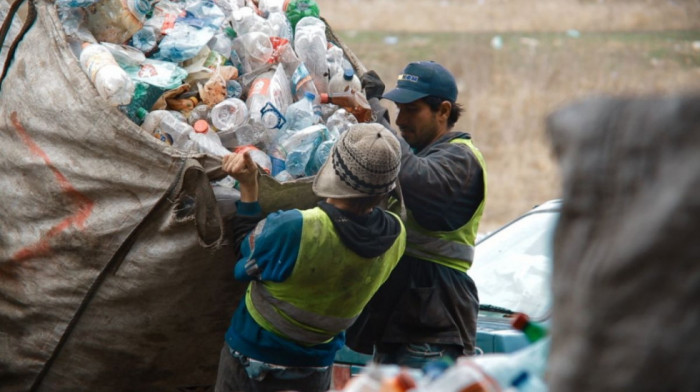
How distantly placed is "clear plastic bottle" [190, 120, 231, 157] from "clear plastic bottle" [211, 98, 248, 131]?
0.25ft

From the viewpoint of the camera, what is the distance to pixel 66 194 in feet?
11.5

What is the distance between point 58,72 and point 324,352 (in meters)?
1.35

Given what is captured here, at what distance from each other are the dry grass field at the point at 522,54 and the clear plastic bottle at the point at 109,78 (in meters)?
8.32

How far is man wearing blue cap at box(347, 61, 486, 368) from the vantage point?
3.75 m

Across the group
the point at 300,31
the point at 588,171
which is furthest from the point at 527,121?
the point at 588,171

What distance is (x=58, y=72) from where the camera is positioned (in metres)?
3.48

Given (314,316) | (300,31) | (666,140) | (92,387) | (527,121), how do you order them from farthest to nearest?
(527,121)
(300,31)
(92,387)
(314,316)
(666,140)

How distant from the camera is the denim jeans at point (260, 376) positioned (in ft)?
11.1

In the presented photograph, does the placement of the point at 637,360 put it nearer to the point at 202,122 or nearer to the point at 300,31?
the point at 202,122

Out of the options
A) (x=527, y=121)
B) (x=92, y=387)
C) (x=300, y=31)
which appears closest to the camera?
(x=92, y=387)

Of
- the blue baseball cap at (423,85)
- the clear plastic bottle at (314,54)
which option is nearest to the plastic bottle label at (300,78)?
the clear plastic bottle at (314,54)

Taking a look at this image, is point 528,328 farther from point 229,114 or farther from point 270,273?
point 229,114

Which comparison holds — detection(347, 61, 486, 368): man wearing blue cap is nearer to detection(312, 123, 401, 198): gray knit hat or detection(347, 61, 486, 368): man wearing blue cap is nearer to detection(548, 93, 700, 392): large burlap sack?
detection(312, 123, 401, 198): gray knit hat

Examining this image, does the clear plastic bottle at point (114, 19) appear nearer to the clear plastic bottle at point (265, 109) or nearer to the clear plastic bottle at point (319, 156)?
the clear plastic bottle at point (265, 109)
